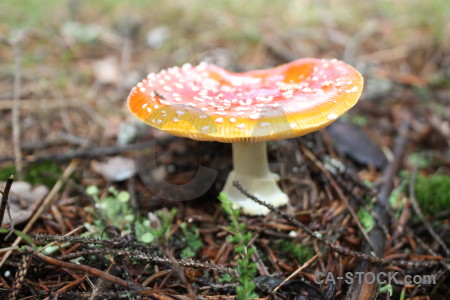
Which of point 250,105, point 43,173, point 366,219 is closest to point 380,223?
point 366,219

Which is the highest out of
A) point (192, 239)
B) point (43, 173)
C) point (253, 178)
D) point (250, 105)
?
point (250, 105)

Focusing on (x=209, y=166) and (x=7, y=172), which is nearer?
(x=7, y=172)

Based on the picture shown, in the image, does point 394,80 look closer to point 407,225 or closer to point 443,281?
point 407,225

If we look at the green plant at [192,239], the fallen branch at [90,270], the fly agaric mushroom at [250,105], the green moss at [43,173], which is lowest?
the green plant at [192,239]

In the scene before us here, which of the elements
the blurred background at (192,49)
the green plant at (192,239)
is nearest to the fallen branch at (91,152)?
the blurred background at (192,49)

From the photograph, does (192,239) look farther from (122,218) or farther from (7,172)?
(7,172)

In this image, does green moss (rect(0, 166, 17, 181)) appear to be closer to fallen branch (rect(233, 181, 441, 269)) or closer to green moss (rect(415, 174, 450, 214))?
fallen branch (rect(233, 181, 441, 269))

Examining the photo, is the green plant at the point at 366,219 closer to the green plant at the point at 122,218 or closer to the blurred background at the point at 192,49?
the blurred background at the point at 192,49

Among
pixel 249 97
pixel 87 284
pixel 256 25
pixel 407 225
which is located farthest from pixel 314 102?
pixel 256 25
